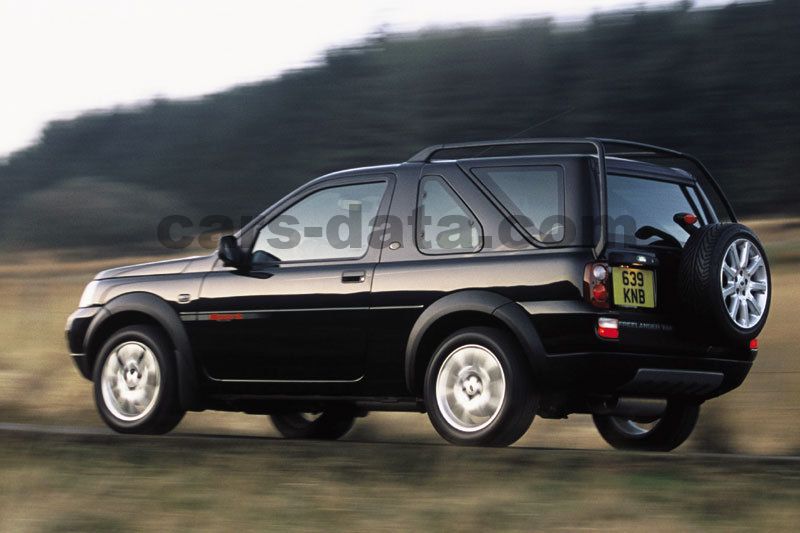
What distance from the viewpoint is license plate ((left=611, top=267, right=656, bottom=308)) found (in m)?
6.91

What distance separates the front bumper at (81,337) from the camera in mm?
8914

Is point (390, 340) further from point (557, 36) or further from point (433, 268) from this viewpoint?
point (557, 36)

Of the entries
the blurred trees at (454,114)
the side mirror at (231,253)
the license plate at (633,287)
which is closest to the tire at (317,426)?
the side mirror at (231,253)

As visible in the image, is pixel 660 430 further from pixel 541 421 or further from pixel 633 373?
pixel 541 421

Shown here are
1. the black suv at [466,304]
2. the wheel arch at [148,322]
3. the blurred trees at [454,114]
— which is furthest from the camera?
the blurred trees at [454,114]

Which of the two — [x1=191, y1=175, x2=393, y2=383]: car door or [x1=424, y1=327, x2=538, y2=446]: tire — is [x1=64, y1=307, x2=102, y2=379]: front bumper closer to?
[x1=191, y1=175, x2=393, y2=383]: car door

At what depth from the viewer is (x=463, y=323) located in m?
7.36

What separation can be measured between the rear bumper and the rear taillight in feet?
0.90

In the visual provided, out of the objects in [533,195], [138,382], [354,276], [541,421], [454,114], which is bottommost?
[541,421]

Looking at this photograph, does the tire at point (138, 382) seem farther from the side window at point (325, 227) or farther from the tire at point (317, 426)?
the tire at point (317, 426)

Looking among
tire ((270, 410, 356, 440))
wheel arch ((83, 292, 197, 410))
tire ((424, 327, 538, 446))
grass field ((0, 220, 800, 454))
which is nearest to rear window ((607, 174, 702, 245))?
tire ((424, 327, 538, 446))

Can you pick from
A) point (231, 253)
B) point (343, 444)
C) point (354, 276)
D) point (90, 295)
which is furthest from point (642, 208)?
point (90, 295)

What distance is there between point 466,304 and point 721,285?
1.35 metres

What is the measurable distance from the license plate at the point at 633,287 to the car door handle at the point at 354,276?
4.98ft
